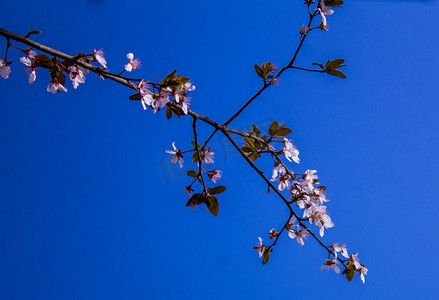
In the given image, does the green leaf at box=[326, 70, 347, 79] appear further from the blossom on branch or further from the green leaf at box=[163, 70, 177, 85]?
the blossom on branch

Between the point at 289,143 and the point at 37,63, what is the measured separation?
72 centimetres

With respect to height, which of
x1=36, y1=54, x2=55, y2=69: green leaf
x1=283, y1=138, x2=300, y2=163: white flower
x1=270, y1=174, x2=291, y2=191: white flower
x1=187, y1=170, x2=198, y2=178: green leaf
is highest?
x1=36, y1=54, x2=55, y2=69: green leaf

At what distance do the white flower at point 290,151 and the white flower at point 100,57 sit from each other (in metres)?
0.55

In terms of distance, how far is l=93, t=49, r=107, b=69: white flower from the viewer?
0.89 metres

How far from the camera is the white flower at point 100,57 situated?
890mm

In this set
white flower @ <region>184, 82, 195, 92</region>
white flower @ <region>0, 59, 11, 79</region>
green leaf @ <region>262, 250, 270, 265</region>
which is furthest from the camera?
green leaf @ <region>262, 250, 270, 265</region>

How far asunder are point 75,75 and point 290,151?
650 mm

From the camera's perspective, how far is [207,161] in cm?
123

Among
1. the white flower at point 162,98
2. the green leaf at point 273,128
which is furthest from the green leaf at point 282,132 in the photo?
the white flower at point 162,98

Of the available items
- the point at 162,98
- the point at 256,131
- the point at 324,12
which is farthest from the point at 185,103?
the point at 324,12

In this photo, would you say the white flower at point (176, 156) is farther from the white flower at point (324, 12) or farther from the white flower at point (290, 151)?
the white flower at point (324, 12)

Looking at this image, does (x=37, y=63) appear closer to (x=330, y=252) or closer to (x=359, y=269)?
(x=330, y=252)

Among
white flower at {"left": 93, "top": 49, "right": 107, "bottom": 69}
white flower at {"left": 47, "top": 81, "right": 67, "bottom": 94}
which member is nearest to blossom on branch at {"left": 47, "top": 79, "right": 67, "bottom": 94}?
white flower at {"left": 47, "top": 81, "right": 67, "bottom": 94}

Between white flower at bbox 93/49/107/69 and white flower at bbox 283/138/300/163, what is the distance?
554 millimetres
